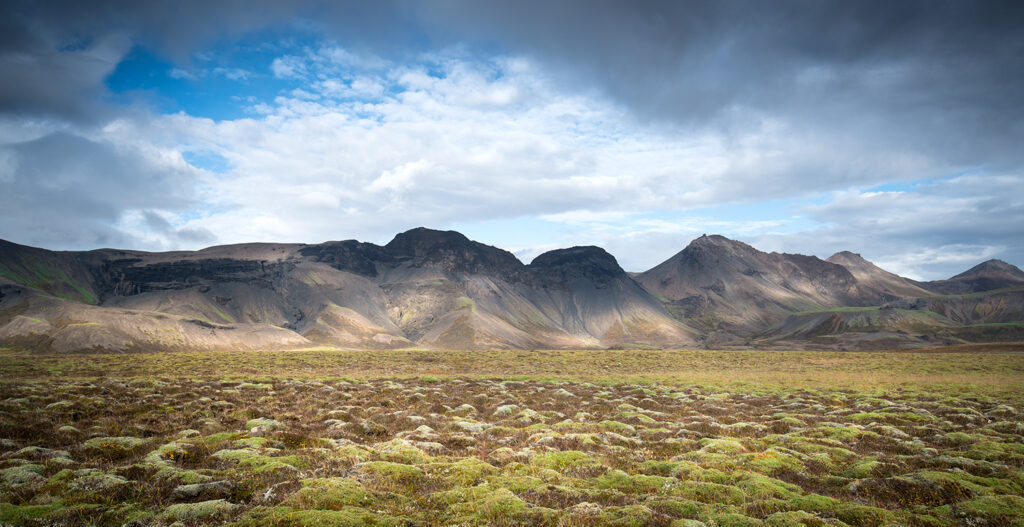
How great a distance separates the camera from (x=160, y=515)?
1015cm

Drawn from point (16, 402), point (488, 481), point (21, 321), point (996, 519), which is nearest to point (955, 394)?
point (996, 519)

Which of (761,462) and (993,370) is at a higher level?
(761,462)

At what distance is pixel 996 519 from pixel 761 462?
→ 6.11 meters

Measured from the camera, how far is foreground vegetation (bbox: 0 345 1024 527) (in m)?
10.7

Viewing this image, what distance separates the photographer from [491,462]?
634 inches

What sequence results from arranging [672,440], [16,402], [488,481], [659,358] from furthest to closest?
[659,358], [16,402], [672,440], [488,481]

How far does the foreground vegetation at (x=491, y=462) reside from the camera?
10703mm

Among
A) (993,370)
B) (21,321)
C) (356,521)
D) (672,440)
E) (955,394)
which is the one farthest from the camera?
(21,321)

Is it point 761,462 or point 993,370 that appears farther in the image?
point 993,370

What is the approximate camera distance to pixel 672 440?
2031 cm

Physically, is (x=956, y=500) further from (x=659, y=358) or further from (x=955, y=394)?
(x=659, y=358)

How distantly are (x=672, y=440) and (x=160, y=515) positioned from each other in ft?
60.0

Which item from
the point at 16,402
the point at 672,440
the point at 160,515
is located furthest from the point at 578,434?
the point at 16,402

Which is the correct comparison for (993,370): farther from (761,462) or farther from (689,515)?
(689,515)
